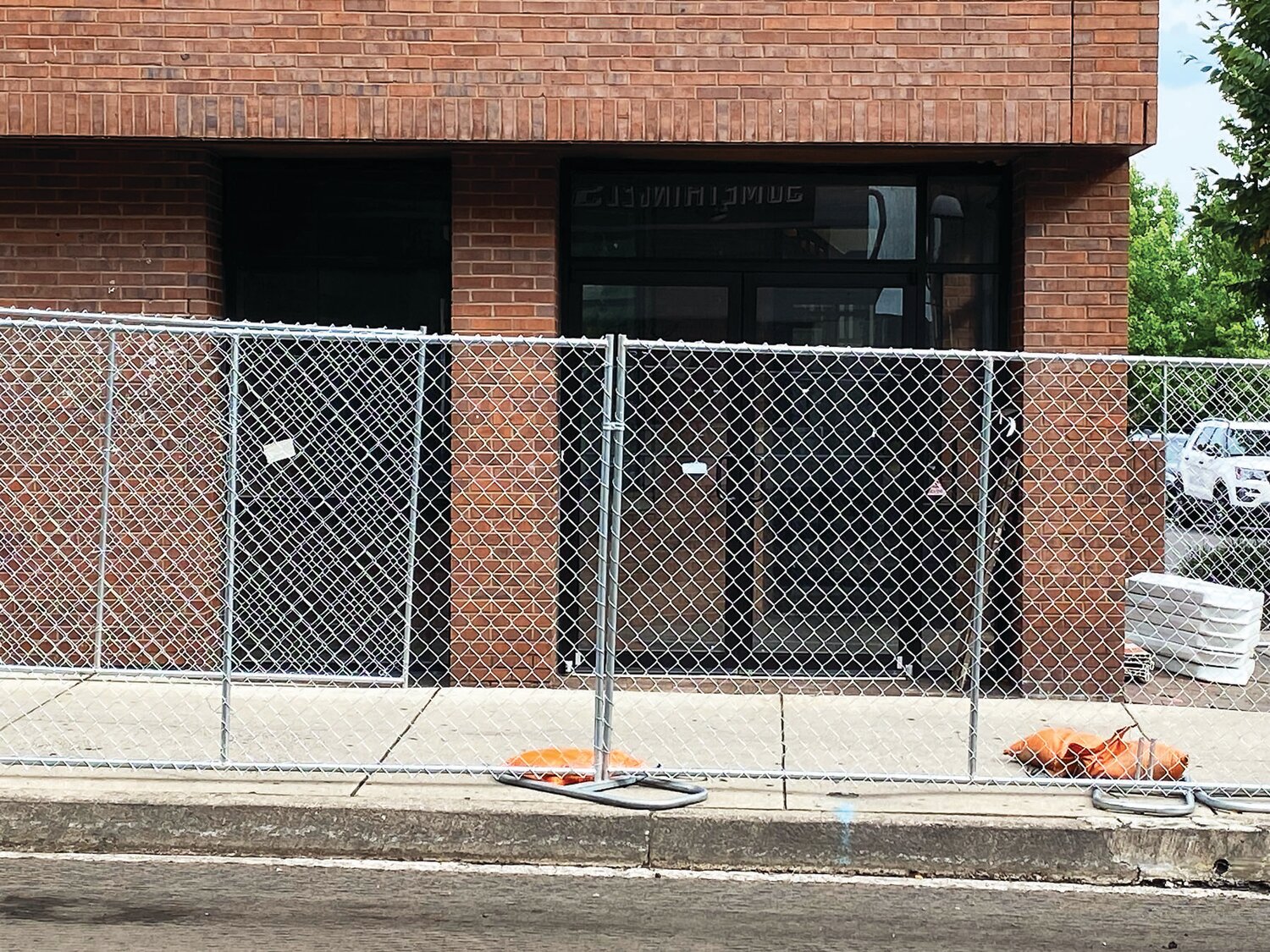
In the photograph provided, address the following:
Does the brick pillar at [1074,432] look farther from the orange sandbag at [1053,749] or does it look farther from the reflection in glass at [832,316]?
the orange sandbag at [1053,749]

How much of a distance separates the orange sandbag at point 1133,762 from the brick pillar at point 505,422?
3.41 metres

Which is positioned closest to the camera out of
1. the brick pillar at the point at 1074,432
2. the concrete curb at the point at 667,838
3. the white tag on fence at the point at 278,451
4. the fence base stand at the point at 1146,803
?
the concrete curb at the point at 667,838

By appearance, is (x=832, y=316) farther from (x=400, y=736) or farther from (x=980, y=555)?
(x=400, y=736)

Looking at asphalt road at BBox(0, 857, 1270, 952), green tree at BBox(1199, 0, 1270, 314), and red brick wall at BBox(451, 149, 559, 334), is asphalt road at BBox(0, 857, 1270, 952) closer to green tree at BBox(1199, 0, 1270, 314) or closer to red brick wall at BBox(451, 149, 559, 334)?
red brick wall at BBox(451, 149, 559, 334)

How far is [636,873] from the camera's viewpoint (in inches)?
248

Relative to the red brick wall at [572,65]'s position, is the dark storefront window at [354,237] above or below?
below

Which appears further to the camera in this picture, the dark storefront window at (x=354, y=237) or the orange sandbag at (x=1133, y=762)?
the dark storefront window at (x=354, y=237)

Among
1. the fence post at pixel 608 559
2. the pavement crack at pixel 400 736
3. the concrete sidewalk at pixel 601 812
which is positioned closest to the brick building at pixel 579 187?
the pavement crack at pixel 400 736

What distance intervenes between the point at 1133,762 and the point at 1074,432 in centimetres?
284

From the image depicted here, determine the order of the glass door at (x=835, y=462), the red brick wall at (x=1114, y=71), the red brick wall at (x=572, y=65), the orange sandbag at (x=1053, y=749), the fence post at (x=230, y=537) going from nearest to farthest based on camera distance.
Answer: the fence post at (x=230, y=537), the orange sandbag at (x=1053, y=749), the red brick wall at (x=1114, y=71), the red brick wall at (x=572, y=65), the glass door at (x=835, y=462)

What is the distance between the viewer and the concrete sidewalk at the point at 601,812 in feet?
20.9

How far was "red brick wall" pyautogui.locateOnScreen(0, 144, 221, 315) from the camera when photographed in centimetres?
957

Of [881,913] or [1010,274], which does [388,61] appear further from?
[881,913]

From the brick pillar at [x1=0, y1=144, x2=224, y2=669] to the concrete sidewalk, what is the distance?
1.49m
